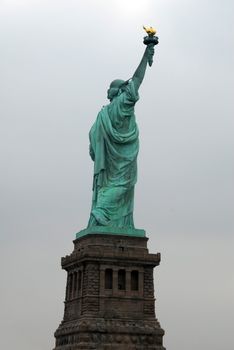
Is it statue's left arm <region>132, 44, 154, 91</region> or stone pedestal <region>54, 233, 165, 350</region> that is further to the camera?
statue's left arm <region>132, 44, 154, 91</region>

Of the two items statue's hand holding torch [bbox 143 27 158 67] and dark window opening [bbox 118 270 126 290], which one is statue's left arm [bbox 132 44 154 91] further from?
dark window opening [bbox 118 270 126 290]

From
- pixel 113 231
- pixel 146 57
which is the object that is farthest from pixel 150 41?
pixel 113 231

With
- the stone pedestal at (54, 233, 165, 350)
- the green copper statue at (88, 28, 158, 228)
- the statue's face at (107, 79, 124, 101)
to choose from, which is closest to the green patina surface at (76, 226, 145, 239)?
the stone pedestal at (54, 233, 165, 350)

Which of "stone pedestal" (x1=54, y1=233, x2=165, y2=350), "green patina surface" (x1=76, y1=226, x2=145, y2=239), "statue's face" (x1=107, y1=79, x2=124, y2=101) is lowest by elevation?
"stone pedestal" (x1=54, y1=233, x2=165, y2=350)

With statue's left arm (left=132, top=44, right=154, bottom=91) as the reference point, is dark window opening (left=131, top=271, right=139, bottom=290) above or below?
below

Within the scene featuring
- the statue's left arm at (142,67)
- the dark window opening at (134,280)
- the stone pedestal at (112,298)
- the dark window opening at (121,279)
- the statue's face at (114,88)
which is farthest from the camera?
the statue's face at (114,88)

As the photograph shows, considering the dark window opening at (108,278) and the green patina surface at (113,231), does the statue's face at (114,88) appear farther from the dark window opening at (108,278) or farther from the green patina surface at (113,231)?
the dark window opening at (108,278)

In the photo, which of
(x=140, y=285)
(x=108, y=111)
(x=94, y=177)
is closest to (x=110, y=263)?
(x=140, y=285)

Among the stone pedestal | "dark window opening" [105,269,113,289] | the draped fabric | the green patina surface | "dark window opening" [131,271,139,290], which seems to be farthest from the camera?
the draped fabric

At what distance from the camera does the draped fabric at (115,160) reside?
1905 inches

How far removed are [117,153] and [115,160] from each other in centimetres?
39

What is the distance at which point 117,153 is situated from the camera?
49344mm

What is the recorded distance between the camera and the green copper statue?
159ft

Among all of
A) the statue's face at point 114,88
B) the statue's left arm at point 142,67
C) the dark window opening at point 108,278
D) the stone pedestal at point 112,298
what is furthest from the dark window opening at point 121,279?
the statue's left arm at point 142,67
